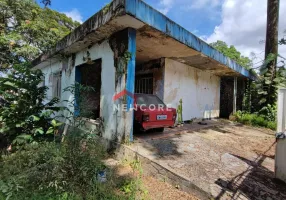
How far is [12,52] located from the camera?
35.2 feet

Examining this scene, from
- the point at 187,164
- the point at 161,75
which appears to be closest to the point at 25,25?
the point at 161,75

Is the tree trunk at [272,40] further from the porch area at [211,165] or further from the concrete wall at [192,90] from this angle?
the porch area at [211,165]

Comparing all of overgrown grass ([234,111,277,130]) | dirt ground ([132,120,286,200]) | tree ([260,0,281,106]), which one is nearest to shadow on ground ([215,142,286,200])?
dirt ground ([132,120,286,200])

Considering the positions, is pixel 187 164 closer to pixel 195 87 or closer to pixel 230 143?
pixel 230 143

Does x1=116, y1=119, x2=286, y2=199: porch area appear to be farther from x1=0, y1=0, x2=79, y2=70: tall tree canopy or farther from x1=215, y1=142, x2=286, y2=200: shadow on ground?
x1=0, y1=0, x2=79, y2=70: tall tree canopy

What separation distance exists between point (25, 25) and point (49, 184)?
11640 mm

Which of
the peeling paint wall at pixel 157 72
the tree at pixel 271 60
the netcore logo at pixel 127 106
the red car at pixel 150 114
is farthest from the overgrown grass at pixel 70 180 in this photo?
the tree at pixel 271 60

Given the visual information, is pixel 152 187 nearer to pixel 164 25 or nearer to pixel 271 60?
pixel 164 25

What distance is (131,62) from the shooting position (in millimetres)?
4527

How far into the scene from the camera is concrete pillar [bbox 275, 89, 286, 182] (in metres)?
3.29

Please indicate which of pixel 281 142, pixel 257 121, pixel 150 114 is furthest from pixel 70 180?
pixel 257 121

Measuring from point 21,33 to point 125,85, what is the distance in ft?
35.4

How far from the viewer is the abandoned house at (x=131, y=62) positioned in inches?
172

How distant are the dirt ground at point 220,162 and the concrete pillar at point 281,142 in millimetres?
197
